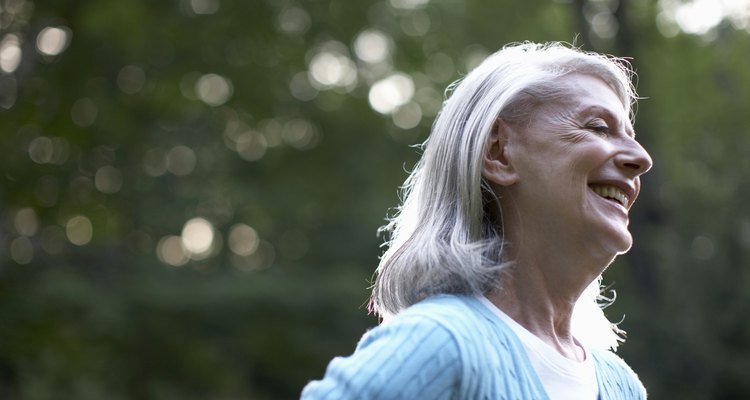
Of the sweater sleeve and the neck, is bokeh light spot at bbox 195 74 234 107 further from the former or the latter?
the sweater sleeve

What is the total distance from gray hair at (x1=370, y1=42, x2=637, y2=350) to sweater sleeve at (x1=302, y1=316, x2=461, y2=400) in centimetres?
24

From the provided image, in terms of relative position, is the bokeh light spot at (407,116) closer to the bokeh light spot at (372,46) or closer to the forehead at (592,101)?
the bokeh light spot at (372,46)

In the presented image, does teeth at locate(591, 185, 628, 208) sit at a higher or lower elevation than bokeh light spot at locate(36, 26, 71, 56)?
lower

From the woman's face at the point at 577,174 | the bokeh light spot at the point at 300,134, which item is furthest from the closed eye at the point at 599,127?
the bokeh light spot at the point at 300,134

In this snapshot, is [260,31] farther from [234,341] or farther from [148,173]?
[234,341]

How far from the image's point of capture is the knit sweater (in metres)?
1.94

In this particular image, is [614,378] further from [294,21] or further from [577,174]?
[294,21]

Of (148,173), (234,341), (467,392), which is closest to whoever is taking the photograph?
(467,392)

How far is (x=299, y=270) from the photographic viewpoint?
22.8 m

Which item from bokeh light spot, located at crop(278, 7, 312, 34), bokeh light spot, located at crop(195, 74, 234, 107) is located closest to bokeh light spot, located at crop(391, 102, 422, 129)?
bokeh light spot, located at crop(195, 74, 234, 107)

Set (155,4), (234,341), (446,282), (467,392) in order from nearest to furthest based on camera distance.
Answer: (467,392) < (446,282) < (155,4) < (234,341)

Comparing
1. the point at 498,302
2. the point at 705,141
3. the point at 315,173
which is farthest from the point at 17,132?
the point at 705,141

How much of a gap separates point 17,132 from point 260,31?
2.93m

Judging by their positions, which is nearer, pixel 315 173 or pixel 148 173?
pixel 315 173
